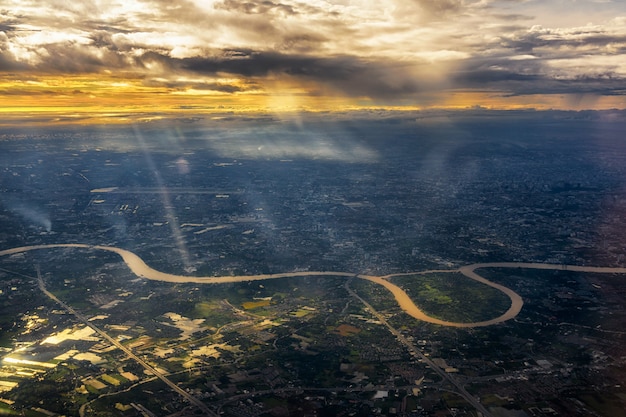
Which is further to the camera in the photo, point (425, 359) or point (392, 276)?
point (392, 276)

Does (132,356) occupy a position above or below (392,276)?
above

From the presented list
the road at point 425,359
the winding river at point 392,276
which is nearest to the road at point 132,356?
the winding river at point 392,276

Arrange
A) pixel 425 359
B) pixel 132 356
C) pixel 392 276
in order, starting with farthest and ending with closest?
pixel 392 276, pixel 132 356, pixel 425 359

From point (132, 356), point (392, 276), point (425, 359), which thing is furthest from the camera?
point (392, 276)

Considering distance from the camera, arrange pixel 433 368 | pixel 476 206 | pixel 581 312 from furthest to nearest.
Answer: pixel 476 206
pixel 581 312
pixel 433 368

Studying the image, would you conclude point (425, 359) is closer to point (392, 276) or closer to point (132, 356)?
point (132, 356)

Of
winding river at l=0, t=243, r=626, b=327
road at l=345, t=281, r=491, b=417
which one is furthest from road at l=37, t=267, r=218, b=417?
road at l=345, t=281, r=491, b=417

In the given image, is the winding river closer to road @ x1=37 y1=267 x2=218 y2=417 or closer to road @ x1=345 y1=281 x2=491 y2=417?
road @ x1=345 y1=281 x2=491 y2=417

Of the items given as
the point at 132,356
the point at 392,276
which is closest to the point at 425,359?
the point at 132,356

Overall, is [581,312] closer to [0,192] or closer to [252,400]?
[252,400]

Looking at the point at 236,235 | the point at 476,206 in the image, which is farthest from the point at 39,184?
the point at 476,206

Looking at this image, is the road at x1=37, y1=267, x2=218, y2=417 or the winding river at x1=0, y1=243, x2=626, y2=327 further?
the winding river at x1=0, y1=243, x2=626, y2=327
